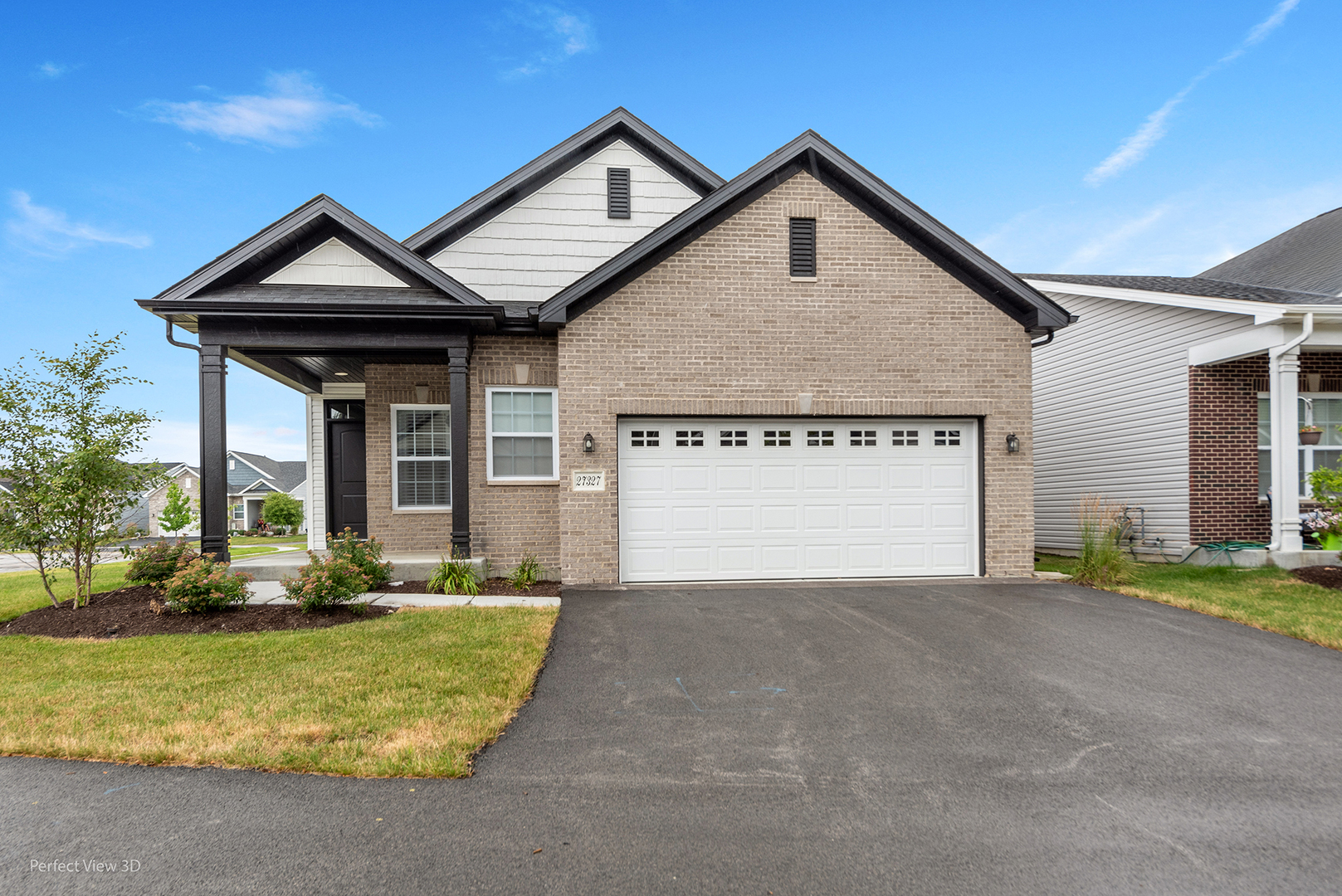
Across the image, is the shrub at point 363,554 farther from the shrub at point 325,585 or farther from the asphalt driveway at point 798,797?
the asphalt driveway at point 798,797

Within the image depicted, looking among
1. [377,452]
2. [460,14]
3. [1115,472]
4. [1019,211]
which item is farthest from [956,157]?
[377,452]

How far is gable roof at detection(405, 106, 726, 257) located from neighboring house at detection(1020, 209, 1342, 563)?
26.7 ft

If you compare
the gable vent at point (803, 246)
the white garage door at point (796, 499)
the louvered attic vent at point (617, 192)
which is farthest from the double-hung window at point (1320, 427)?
the louvered attic vent at point (617, 192)

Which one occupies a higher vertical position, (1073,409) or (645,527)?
(1073,409)

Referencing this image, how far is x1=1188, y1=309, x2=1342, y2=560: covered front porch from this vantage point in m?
9.85

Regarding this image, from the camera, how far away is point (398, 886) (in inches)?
103

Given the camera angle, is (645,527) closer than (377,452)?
Yes

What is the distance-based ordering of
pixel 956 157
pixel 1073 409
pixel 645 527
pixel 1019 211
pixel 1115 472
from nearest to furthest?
pixel 645 527 → pixel 1115 472 → pixel 1073 409 → pixel 956 157 → pixel 1019 211

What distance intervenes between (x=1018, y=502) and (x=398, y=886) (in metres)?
9.73

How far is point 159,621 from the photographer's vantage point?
24.0 feet

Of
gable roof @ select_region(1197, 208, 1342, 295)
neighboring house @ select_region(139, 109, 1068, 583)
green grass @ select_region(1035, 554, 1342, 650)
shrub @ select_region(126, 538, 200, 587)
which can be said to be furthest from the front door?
gable roof @ select_region(1197, 208, 1342, 295)

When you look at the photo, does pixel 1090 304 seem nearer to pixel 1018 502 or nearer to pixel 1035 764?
pixel 1018 502

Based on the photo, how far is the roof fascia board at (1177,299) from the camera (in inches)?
388

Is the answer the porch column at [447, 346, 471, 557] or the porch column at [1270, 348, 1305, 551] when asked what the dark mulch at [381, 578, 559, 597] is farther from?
the porch column at [1270, 348, 1305, 551]
